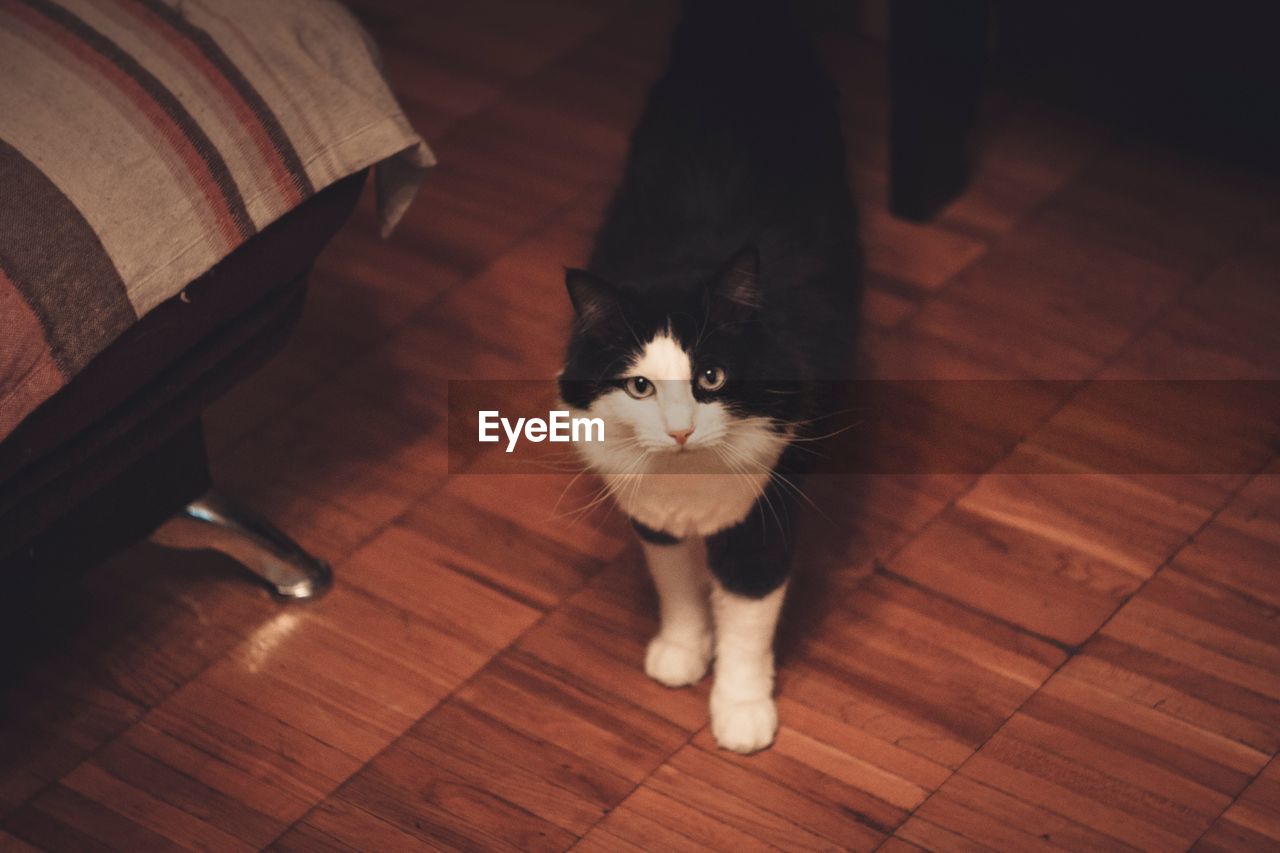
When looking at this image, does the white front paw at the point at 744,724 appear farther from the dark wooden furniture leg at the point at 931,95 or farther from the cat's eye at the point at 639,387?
the dark wooden furniture leg at the point at 931,95

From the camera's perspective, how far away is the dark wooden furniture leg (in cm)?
186

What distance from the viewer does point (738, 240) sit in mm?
1408

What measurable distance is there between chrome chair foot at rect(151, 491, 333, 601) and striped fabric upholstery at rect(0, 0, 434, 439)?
1.12ft

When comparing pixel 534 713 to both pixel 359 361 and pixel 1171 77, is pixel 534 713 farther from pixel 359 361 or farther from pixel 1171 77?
pixel 1171 77

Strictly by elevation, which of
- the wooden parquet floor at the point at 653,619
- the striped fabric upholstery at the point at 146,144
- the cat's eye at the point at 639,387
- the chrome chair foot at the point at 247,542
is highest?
the striped fabric upholstery at the point at 146,144

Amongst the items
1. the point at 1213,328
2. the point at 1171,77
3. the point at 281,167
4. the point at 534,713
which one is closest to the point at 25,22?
the point at 281,167

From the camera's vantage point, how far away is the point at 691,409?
3.99 ft

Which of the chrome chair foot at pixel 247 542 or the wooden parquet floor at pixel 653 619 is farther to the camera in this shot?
the chrome chair foot at pixel 247 542

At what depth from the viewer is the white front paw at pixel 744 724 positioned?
4.67 ft

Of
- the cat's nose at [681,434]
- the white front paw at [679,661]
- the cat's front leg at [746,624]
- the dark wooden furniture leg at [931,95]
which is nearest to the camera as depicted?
the cat's nose at [681,434]

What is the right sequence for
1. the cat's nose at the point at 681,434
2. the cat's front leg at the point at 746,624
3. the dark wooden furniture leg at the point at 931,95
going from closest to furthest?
the cat's nose at the point at 681,434 < the cat's front leg at the point at 746,624 < the dark wooden furniture leg at the point at 931,95

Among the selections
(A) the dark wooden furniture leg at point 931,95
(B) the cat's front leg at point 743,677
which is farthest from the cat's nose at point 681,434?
(A) the dark wooden furniture leg at point 931,95

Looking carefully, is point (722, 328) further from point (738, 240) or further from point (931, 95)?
point (931, 95)

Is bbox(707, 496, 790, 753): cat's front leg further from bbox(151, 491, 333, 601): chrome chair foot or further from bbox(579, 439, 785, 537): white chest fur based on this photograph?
bbox(151, 491, 333, 601): chrome chair foot
